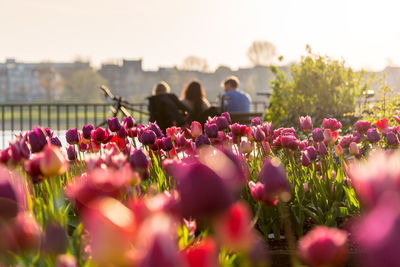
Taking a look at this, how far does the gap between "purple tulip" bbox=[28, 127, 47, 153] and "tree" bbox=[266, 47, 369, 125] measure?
15.4ft

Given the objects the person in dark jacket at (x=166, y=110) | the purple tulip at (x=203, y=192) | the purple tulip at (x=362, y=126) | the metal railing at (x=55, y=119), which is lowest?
the metal railing at (x=55, y=119)

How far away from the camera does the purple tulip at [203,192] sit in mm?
768

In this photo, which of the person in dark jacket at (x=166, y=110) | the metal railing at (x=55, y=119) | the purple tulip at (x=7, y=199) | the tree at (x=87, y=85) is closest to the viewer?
the purple tulip at (x=7, y=199)

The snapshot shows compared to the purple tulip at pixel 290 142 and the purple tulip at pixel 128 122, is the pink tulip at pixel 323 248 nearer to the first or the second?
the purple tulip at pixel 290 142

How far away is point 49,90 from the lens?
7038 cm

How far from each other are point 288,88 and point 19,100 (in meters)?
81.0

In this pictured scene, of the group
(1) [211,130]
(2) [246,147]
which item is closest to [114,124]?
(1) [211,130]

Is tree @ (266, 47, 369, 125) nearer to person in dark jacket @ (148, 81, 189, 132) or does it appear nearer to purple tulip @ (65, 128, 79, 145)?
person in dark jacket @ (148, 81, 189, 132)

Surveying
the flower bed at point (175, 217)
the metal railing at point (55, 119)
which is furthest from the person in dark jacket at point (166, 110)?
the flower bed at point (175, 217)

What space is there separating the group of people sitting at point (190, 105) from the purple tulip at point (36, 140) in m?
4.70

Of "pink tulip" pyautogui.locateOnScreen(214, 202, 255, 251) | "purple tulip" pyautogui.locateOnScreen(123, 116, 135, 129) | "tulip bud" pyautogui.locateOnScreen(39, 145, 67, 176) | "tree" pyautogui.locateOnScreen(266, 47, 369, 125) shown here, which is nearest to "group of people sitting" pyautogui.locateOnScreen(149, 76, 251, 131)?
"tree" pyautogui.locateOnScreen(266, 47, 369, 125)

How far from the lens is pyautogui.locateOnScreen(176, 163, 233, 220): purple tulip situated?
0.77 m

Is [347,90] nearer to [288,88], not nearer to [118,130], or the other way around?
[288,88]

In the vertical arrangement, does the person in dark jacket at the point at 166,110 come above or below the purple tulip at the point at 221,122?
below
